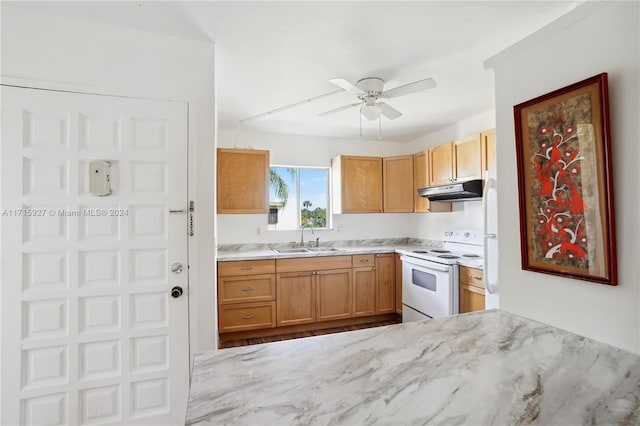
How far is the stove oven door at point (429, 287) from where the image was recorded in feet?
9.69

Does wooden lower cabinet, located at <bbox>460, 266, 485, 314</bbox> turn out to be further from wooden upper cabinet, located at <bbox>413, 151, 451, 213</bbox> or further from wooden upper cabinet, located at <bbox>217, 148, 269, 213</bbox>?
wooden upper cabinet, located at <bbox>217, 148, 269, 213</bbox>

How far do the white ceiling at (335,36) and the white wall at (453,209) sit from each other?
1.92 ft

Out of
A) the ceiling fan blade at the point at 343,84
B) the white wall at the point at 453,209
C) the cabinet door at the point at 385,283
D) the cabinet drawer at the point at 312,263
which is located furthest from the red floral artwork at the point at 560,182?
the cabinet door at the point at 385,283

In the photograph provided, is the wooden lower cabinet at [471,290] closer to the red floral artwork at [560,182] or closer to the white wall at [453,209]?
the white wall at [453,209]

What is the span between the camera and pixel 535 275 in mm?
1293

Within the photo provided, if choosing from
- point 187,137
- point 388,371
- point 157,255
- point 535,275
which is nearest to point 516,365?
point 388,371

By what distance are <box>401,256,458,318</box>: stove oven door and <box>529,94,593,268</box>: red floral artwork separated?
6.01ft

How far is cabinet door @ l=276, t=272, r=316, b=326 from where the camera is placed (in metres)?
3.45

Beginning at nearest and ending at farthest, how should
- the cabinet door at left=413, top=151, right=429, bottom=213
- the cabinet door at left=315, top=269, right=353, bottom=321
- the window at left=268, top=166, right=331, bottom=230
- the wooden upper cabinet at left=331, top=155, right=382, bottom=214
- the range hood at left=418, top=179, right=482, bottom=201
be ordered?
the range hood at left=418, top=179, right=482, bottom=201
the cabinet door at left=315, top=269, right=353, bottom=321
the cabinet door at left=413, top=151, right=429, bottom=213
the wooden upper cabinet at left=331, top=155, right=382, bottom=214
the window at left=268, top=166, right=331, bottom=230

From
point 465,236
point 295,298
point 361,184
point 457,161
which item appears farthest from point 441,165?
point 295,298

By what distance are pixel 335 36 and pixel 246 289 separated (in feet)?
8.46

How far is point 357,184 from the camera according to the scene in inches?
162

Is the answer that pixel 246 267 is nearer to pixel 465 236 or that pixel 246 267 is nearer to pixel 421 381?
pixel 465 236

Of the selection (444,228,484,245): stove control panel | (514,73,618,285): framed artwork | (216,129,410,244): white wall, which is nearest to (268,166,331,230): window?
(216,129,410,244): white wall
